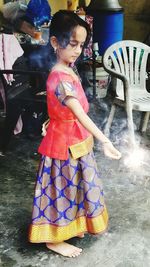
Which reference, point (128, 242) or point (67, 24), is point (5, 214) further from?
point (67, 24)

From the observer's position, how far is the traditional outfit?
2.37m

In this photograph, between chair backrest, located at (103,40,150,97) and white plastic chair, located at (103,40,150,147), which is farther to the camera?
chair backrest, located at (103,40,150,97)

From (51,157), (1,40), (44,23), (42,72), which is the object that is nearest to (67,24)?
(51,157)

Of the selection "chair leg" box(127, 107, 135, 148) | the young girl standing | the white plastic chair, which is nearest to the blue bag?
the white plastic chair

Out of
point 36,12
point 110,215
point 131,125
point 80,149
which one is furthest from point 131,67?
point 80,149

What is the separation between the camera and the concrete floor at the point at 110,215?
275 centimetres

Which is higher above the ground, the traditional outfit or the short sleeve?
the short sleeve

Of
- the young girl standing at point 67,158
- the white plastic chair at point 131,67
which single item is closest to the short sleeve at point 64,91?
the young girl standing at point 67,158

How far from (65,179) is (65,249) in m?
0.66

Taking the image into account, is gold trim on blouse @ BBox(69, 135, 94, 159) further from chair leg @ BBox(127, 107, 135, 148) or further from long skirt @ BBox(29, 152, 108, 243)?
chair leg @ BBox(127, 107, 135, 148)

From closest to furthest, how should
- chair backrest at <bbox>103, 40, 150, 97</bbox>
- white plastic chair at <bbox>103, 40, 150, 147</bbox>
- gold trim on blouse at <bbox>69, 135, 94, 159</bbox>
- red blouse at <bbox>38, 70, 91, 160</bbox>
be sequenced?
red blouse at <bbox>38, 70, 91, 160</bbox> < gold trim on blouse at <bbox>69, 135, 94, 159</bbox> < white plastic chair at <bbox>103, 40, 150, 147</bbox> < chair backrest at <bbox>103, 40, 150, 97</bbox>

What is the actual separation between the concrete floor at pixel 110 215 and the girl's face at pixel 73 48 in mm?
1547

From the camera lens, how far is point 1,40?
181 inches

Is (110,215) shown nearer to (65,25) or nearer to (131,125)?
(131,125)
